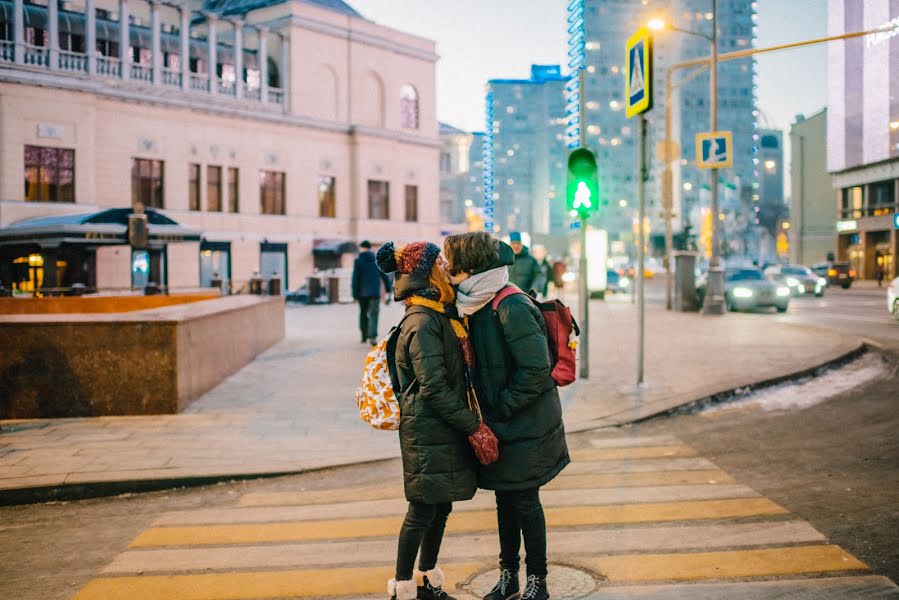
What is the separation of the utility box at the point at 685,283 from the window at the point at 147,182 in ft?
82.6

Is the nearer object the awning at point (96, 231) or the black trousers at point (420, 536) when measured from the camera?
the black trousers at point (420, 536)

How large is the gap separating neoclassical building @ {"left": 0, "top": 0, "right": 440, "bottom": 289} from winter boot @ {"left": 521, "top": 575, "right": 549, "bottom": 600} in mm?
24318

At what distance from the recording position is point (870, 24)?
4759 centimetres

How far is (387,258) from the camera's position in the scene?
3752 millimetres

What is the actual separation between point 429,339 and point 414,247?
1.47 feet

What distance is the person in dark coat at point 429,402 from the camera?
11.5 feet

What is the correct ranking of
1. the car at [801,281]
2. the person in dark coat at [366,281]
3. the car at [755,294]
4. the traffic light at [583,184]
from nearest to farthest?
the traffic light at [583,184], the person in dark coat at [366,281], the car at [755,294], the car at [801,281]

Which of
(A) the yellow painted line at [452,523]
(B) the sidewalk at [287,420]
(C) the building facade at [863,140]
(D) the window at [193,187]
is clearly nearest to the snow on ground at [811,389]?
(B) the sidewalk at [287,420]

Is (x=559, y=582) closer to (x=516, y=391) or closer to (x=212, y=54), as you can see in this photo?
(x=516, y=391)

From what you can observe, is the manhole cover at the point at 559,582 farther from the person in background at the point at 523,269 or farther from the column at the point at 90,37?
the column at the point at 90,37

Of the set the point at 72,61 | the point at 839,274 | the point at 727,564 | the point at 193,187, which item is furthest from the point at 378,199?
the point at 727,564

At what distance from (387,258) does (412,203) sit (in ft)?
156

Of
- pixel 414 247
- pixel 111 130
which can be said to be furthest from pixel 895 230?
pixel 414 247

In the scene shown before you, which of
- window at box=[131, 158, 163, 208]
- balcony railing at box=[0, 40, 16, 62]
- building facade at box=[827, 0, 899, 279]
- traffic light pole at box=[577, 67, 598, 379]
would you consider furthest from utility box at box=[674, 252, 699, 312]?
building facade at box=[827, 0, 899, 279]
